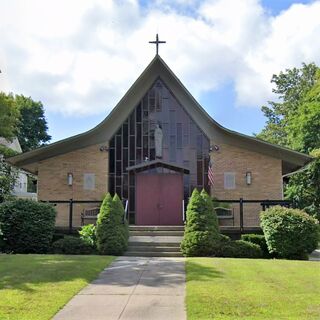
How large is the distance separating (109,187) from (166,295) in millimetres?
13424

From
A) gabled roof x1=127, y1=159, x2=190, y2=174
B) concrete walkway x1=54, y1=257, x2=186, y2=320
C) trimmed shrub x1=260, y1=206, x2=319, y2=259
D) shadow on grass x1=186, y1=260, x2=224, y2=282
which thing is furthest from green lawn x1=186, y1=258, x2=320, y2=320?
gabled roof x1=127, y1=159, x2=190, y2=174

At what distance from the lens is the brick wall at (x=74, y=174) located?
21609mm

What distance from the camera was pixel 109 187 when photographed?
21.7m

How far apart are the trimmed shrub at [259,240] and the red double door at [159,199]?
16.1ft

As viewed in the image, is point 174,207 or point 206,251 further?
point 174,207

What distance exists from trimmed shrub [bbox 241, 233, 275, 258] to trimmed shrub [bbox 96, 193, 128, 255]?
4164 millimetres

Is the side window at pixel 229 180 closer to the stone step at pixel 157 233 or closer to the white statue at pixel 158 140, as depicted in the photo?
the white statue at pixel 158 140

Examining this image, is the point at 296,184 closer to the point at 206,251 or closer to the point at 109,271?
the point at 206,251

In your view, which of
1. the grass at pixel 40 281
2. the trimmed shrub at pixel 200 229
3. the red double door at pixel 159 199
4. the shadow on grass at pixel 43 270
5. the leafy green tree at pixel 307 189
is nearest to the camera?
the grass at pixel 40 281

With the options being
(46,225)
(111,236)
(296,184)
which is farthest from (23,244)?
(296,184)

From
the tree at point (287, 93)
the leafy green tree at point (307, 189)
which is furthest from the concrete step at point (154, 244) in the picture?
the tree at point (287, 93)

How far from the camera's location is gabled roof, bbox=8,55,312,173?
21281 millimetres

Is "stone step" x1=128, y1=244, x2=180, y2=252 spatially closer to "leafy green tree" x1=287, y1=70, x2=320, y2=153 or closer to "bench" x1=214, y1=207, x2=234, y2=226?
"bench" x1=214, y1=207, x2=234, y2=226

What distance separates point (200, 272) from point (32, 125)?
171 feet
